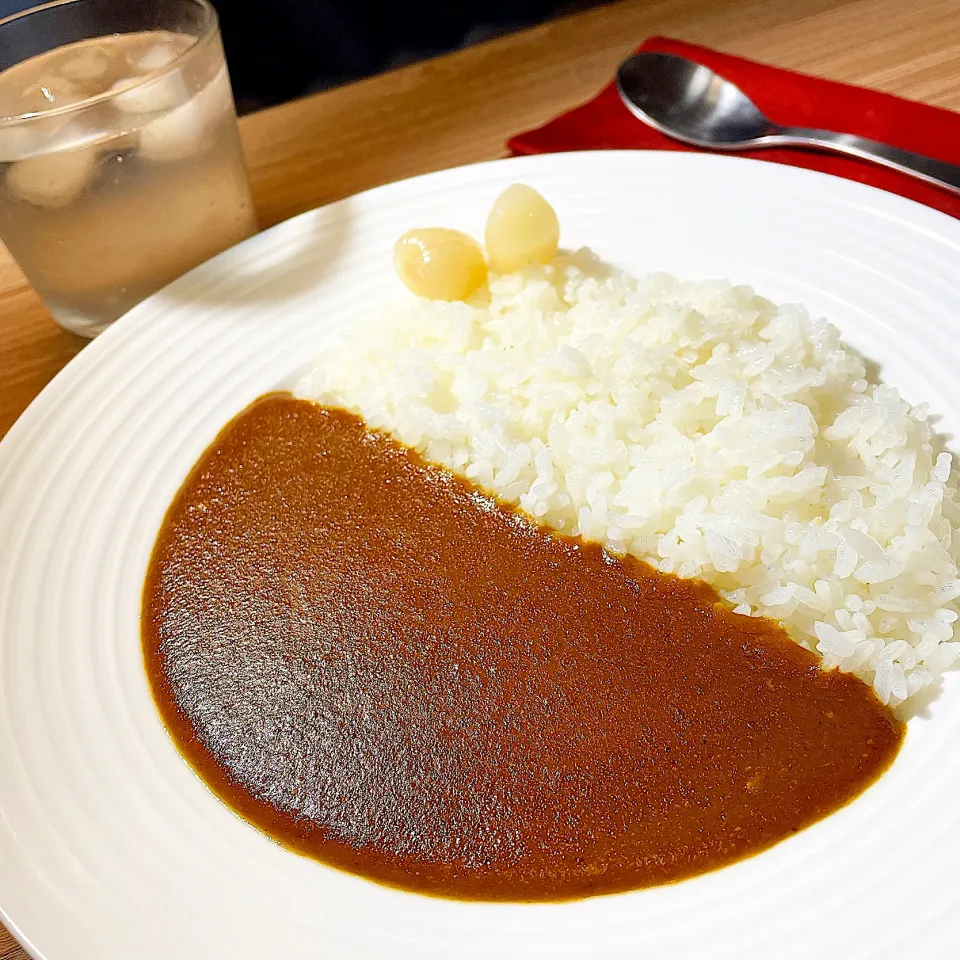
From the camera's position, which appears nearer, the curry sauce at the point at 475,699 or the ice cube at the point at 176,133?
the curry sauce at the point at 475,699

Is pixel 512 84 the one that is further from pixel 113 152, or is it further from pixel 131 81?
pixel 113 152

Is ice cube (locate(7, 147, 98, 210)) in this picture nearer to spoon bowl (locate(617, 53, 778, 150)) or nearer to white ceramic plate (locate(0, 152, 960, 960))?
white ceramic plate (locate(0, 152, 960, 960))

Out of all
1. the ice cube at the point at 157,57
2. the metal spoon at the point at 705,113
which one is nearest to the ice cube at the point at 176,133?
the ice cube at the point at 157,57

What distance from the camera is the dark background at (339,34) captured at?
298 centimetres

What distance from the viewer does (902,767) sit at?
38.1 inches

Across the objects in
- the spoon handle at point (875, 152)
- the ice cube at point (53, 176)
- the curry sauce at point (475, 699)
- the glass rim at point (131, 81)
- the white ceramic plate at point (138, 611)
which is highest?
the glass rim at point (131, 81)

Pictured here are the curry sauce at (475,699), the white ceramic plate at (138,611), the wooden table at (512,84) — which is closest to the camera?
the white ceramic plate at (138,611)

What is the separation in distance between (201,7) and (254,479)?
87 centimetres

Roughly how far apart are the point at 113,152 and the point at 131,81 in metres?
0.18

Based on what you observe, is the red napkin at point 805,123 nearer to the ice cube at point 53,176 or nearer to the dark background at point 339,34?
the ice cube at point 53,176

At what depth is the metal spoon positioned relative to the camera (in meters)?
1.75

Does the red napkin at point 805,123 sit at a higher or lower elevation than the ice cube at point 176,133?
lower

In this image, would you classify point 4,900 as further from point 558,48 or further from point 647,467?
point 558,48

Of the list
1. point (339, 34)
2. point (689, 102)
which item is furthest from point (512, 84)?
point (339, 34)
